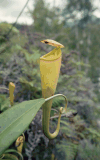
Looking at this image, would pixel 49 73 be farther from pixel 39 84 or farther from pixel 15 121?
pixel 39 84

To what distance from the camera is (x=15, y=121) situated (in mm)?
221

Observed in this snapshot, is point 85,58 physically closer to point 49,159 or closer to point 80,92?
point 80,92

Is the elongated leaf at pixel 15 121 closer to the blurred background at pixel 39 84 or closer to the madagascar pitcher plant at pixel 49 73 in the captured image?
the madagascar pitcher plant at pixel 49 73

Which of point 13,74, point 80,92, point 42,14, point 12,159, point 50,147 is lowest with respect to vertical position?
point 50,147

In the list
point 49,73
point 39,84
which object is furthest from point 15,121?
point 39,84

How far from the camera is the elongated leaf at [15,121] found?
0.19 meters

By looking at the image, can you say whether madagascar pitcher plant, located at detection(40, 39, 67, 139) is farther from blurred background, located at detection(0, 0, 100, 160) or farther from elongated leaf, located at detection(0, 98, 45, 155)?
blurred background, located at detection(0, 0, 100, 160)

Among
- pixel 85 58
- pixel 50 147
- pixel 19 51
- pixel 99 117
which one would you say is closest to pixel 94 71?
pixel 85 58

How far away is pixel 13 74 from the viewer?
950 millimetres

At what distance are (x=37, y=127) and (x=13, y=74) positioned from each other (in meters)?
0.52

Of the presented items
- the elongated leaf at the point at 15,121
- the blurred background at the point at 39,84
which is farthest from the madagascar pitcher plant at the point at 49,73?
the blurred background at the point at 39,84

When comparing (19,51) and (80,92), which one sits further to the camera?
(80,92)

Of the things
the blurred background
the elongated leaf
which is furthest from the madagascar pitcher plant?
the blurred background

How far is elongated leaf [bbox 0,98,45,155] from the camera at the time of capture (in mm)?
193
